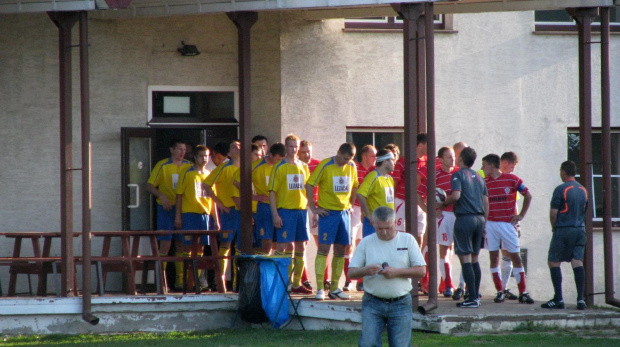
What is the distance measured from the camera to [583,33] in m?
12.0

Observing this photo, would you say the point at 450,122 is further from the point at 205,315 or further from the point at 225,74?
the point at 205,315

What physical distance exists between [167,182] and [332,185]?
277 cm

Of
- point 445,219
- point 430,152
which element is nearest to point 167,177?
point 445,219

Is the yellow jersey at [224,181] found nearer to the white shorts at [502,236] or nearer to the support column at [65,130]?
the support column at [65,130]

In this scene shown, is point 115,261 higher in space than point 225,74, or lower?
lower

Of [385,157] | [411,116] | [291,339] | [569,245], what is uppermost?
[411,116]

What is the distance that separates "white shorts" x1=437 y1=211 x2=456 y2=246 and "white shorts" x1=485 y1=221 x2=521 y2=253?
48 centimetres

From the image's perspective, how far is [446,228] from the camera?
41.5 feet

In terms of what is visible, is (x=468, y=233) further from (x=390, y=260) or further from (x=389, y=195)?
(x=390, y=260)

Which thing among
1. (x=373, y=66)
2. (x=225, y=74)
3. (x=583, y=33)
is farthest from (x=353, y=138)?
(x=583, y=33)

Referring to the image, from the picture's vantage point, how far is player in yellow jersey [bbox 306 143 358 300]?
1208 cm

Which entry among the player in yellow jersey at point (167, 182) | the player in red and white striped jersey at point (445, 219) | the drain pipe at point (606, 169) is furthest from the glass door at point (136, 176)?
the drain pipe at point (606, 169)

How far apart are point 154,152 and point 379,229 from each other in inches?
277

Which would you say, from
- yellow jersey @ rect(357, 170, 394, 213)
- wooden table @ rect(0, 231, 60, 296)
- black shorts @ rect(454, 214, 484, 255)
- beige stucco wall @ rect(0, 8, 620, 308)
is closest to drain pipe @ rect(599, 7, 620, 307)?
black shorts @ rect(454, 214, 484, 255)
